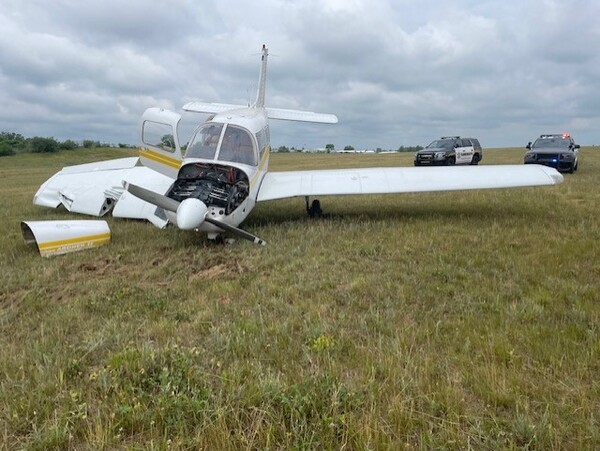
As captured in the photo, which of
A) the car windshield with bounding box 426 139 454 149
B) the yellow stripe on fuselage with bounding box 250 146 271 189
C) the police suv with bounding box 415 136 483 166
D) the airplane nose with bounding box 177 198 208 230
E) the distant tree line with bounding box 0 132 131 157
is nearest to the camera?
the airplane nose with bounding box 177 198 208 230

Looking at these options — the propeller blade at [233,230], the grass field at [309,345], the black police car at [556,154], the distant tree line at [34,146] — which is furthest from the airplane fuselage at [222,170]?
the distant tree line at [34,146]

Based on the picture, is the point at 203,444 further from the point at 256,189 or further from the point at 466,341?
the point at 256,189

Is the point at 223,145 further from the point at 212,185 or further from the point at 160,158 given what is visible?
the point at 160,158

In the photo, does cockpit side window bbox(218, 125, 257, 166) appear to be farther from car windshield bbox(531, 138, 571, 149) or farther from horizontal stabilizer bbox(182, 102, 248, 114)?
car windshield bbox(531, 138, 571, 149)

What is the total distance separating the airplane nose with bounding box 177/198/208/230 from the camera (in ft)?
20.8

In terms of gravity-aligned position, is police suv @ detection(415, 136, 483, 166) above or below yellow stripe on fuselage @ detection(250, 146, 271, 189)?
Answer: above

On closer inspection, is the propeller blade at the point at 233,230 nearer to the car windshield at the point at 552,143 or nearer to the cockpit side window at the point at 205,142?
the cockpit side window at the point at 205,142

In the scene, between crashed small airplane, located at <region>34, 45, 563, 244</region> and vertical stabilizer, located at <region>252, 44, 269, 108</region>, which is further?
vertical stabilizer, located at <region>252, 44, 269, 108</region>

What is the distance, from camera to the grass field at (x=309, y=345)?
2.53 m

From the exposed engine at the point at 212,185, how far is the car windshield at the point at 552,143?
789 inches

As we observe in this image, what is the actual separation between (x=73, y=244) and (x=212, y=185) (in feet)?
8.42

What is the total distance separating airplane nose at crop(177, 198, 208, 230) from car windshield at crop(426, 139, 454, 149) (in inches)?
931

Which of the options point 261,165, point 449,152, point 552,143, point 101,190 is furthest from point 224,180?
point 449,152

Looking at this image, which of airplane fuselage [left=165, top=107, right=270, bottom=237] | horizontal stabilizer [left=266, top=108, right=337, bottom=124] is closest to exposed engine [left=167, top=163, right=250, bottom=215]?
airplane fuselage [left=165, top=107, right=270, bottom=237]
